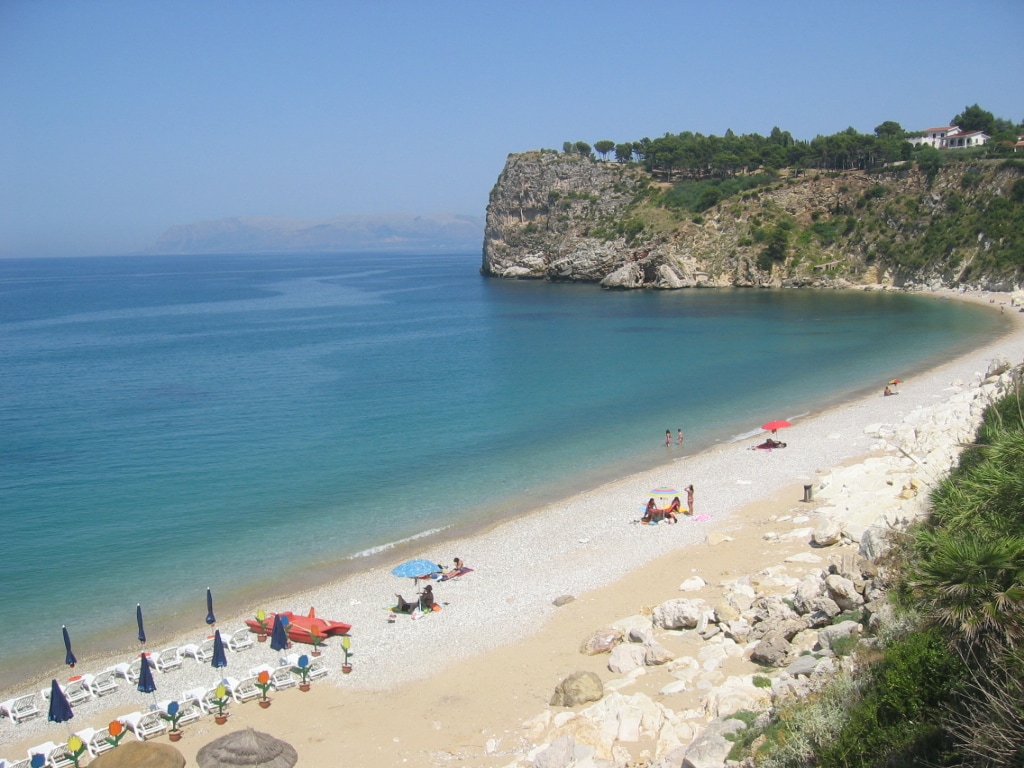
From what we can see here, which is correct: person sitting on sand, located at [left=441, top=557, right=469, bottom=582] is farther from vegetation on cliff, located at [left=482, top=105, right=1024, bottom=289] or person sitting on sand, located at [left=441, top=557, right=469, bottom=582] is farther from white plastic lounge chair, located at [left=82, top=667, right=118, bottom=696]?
vegetation on cliff, located at [left=482, top=105, right=1024, bottom=289]

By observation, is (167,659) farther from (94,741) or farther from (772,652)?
(772,652)

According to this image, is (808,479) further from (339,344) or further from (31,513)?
(339,344)

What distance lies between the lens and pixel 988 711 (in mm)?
6832

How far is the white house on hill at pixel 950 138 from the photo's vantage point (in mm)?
109125

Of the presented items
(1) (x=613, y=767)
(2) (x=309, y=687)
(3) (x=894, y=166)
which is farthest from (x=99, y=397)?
(3) (x=894, y=166)

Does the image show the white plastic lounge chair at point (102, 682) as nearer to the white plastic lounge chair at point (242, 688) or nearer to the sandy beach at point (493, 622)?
the sandy beach at point (493, 622)

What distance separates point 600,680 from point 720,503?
42.0 ft

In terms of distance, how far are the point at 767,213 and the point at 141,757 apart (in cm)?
9895

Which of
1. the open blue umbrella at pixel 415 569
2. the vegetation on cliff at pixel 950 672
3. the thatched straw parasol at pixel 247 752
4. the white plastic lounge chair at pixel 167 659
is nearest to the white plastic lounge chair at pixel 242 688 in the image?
the white plastic lounge chair at pixel 167 659

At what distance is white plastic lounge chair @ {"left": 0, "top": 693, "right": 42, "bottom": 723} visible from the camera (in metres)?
15.2

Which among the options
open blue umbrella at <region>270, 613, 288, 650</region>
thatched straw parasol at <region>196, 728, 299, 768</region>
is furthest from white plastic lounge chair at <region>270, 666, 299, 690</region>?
thatched straw parasol at <region>196, 728, 299, 768</region>

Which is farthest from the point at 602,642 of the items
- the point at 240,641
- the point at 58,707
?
the point at 58,707

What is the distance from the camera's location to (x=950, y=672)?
7.73m

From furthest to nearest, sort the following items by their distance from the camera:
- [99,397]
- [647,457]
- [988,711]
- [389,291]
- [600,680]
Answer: [389,291]
[99,397]
[647,457]
[600,680]
[988,711]
